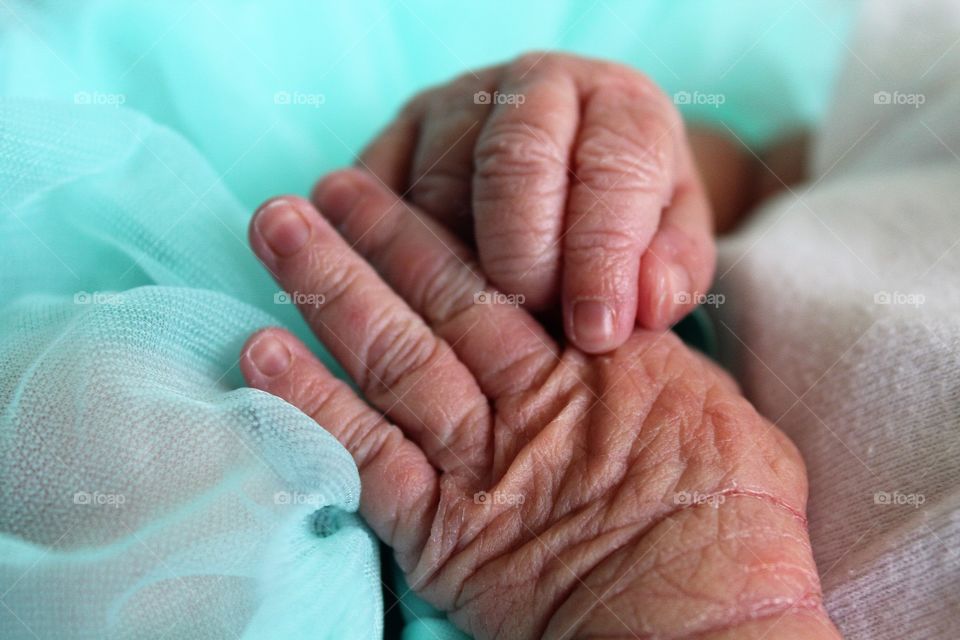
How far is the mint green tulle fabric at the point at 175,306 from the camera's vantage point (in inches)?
24.8

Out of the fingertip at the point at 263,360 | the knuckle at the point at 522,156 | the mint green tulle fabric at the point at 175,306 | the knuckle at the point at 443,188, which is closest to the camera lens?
the mint green tulle fabric at the point at 175,306

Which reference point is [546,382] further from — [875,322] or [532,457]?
[875,322]

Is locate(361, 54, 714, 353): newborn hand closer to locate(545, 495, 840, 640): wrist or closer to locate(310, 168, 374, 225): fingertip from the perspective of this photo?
locate(310, 168, 374, 225): fingertip

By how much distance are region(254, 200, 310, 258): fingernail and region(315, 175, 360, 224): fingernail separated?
11 cm

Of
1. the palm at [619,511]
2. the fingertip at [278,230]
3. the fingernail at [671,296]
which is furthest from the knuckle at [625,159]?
the fingertip at [278,230]

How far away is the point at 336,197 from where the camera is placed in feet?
3.26

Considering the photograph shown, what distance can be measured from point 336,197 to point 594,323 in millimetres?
375

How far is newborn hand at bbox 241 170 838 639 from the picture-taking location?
67 centimetres

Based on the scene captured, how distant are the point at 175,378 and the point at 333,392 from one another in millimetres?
158

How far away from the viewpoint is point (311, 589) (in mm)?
674

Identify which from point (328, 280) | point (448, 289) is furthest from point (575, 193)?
point (328, 280)

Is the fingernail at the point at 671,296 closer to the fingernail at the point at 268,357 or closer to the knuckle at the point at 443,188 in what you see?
the knuckle at the point at 443,188

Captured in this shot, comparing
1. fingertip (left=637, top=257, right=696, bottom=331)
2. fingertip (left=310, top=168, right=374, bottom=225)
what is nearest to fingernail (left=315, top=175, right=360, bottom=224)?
fingertip (left=310, top=168, right=374, bottom=225)

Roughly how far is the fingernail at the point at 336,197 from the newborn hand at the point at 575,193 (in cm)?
9
